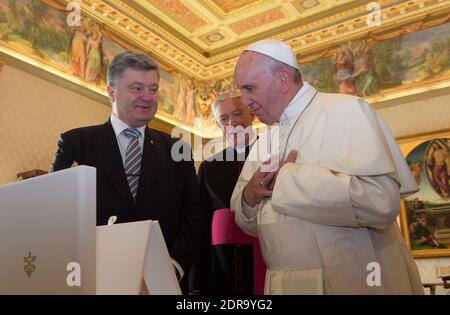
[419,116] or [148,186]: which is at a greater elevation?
[419,116]

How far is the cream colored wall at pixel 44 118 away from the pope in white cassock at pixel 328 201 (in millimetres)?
6218

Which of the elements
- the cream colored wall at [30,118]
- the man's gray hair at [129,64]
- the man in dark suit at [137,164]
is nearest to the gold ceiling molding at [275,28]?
the cream colored wall at [30,118]

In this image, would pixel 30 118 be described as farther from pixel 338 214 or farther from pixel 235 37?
pixel 338 214

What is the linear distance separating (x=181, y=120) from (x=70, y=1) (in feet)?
12.8

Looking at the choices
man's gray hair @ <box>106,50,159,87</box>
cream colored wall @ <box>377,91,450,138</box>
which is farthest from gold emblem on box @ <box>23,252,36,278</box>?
cream colored wall @ <box>377,91,450,138</box>

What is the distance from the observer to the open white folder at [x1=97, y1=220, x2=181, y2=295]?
1296 millimetres

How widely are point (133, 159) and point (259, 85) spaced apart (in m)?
0.79

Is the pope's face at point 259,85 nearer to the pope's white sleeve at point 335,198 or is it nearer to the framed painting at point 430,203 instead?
the pope's white sleeve at point 335,198

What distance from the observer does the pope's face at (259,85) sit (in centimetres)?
232

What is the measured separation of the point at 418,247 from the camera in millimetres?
8898

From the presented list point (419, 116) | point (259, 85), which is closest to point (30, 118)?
point (259, 85)

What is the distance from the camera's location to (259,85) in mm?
2314

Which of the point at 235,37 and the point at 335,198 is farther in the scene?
the point at 235,37
